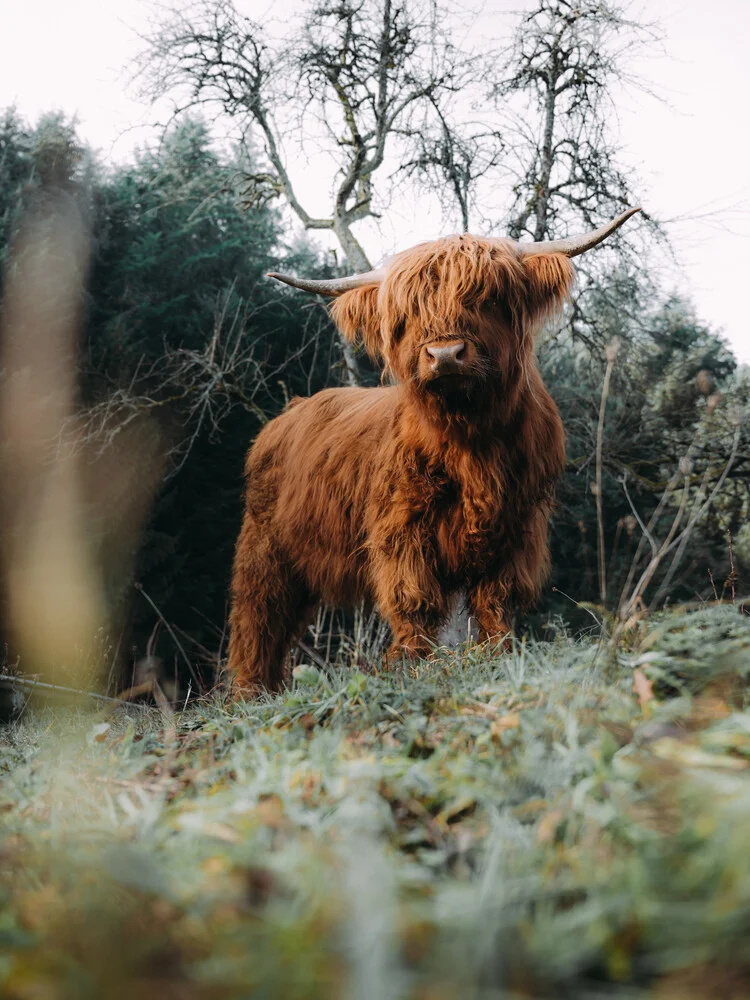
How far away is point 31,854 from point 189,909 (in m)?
0.46

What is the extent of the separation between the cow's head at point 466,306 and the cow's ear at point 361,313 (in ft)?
0.30

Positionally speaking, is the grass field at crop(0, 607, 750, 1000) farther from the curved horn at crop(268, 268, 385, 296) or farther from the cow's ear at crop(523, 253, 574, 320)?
the curved horn at crop(268, 268, 385, 296)

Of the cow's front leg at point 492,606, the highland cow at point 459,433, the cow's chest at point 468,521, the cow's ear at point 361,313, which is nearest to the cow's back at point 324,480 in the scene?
the highland cow at point 459,433

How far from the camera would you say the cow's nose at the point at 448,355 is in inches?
127

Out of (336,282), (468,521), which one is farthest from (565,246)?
(468,521)

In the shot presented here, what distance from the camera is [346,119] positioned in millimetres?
7922

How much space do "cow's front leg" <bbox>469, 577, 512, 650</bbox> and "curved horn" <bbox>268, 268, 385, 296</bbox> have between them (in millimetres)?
1567

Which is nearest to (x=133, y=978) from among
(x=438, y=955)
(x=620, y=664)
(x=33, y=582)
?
(x=438, y=955)

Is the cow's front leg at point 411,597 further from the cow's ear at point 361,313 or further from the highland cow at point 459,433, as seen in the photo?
the cow's ear at point 361,313

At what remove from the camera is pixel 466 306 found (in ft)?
11.2

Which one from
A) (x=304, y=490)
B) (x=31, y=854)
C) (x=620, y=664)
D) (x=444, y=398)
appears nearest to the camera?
(x=31, y=854)

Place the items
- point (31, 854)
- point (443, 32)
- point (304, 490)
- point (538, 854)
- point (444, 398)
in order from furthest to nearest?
point (443, 32) < point (304, 490) < point (444, 398) < point (31, 854) < point (538, 854)

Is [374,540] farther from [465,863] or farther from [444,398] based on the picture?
[465,863]

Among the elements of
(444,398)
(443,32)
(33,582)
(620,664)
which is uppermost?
(443,32)
